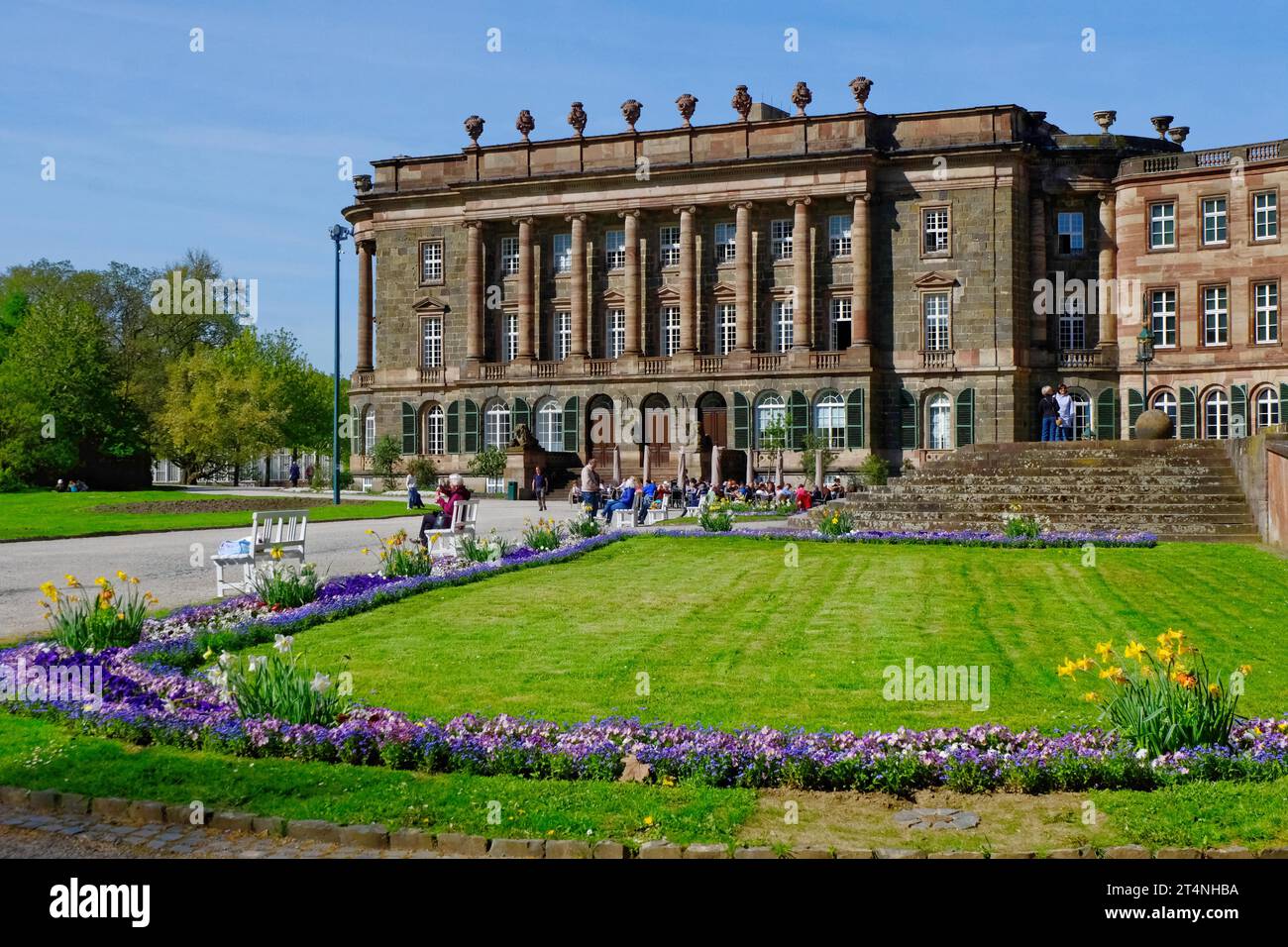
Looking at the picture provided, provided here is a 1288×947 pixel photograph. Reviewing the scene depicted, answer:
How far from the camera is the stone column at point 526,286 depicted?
7181 cm

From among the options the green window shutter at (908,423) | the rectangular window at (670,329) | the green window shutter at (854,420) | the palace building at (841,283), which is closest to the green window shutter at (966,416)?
the palace building at (841,283)

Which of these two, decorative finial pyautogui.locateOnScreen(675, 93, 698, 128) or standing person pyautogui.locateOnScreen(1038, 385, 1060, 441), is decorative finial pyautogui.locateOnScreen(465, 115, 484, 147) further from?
standing person pyautogui.locateOnScreen(1038, 385, 1060, 441)

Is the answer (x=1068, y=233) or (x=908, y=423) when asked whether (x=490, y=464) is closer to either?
(x=908, y=423)

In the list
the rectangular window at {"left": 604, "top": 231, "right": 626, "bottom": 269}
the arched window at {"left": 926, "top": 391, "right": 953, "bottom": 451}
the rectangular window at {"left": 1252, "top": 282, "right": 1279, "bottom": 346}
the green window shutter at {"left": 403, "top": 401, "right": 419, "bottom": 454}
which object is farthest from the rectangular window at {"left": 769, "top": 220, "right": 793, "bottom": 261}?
the green window shutter at {"left": 403, "top": 401, "right": 419, "bottom": 454}

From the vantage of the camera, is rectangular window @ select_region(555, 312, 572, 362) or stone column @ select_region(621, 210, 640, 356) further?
rectangular window @ select_region(555, 312, 572, 362)

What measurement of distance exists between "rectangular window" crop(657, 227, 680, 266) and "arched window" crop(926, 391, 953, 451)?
52.5 ft

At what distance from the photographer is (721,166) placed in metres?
67.2

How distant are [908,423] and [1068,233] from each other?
12.9m

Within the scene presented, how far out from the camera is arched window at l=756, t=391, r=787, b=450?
6514 cm

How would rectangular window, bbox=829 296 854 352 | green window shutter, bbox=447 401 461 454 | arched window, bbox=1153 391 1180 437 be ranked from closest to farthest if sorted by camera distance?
1. arched window, bbox=1153 391 1180 437
2. rectangular window, bbox=829 296 854 352
3. green window shutter, bbox=447 401 461 454

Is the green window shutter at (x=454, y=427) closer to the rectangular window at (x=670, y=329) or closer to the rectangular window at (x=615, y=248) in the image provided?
the rectangular window at (x=615, y=248)

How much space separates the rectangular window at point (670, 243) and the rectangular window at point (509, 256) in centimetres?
861

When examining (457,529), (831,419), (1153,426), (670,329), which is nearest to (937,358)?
(831,419)

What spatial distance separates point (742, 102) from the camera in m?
68.4
